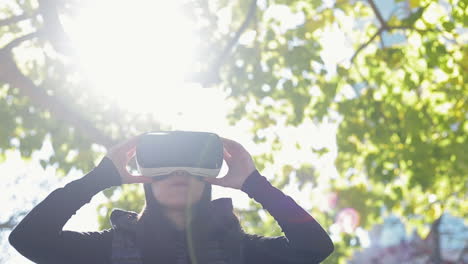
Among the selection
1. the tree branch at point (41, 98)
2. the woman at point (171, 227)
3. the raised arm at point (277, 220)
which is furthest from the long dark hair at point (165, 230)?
the tree branch at point (41, 98)

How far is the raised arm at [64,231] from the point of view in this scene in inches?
97.2

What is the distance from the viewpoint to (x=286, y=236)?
8.41 feet

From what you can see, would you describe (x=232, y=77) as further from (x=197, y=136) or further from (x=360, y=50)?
(x=197, y=136)

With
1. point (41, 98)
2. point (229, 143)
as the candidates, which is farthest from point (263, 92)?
point (229, 143)

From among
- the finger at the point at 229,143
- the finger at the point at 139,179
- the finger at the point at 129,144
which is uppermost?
the finger at the point at 129,144

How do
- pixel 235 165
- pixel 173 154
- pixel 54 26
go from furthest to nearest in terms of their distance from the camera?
pixel 54 26 < pixel 235 165 < pixel 173 154

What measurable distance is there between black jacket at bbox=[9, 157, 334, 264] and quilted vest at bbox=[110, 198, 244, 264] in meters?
0.08

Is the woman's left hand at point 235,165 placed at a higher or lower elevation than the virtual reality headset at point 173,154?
lower

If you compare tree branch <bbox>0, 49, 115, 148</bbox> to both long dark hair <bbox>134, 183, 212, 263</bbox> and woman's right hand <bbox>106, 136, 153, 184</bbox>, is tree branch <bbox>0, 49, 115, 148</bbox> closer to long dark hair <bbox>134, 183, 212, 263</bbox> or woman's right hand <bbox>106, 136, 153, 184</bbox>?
woman's right hand <bbox>106, 136, 153, 184</bbox>

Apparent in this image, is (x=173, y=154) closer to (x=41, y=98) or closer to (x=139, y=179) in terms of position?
(x=139, y=179)

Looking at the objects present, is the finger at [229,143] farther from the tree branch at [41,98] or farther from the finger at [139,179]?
the tree branch at [41,98]

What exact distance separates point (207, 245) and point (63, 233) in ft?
1.88

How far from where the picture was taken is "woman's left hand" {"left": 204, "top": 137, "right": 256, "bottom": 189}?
8.77 ft

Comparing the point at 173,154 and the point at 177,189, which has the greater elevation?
the point at 173,154
